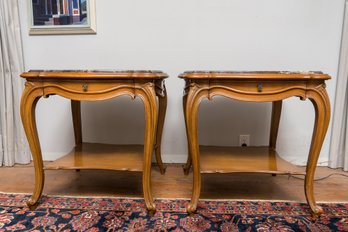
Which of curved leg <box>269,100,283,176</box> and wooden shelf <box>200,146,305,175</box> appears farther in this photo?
curved leg <box>269,100,283,176</box>

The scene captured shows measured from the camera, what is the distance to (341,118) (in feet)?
6.12

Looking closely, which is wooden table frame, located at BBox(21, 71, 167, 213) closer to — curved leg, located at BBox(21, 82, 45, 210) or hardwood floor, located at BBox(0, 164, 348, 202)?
curved leg, located at BBox(21, 82, 45, 210)

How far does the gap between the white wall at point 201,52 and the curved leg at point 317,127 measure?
0.67m

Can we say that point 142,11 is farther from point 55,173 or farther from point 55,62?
point 55,173

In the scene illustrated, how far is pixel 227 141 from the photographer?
199 centimetres

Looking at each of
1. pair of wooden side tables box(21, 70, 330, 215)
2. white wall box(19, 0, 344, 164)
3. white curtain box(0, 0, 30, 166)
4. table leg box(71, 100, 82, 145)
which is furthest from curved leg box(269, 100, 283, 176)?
white curtain box(0, 0, 30, 166)

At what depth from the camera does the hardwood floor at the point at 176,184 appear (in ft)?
5.00

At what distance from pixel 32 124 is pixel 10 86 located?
751 millimetres

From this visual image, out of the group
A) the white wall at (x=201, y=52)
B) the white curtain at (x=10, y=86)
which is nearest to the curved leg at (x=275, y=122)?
the white wall at (x=201, y=52)

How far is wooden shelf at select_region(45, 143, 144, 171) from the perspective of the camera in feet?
4.50

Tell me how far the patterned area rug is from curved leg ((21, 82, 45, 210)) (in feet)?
0.27

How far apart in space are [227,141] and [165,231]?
3.28ft

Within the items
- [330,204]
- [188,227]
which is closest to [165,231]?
[188,227]

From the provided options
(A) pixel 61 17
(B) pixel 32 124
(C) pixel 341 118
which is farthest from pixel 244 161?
(A) pixel 61 17
